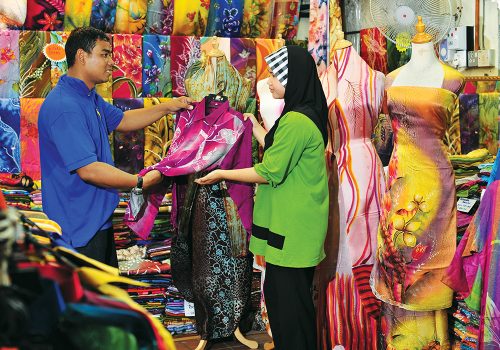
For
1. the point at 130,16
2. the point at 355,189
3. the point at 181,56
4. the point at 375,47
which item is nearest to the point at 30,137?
the point at 130,16

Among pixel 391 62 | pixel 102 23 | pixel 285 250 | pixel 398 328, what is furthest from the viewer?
pixel 391 62

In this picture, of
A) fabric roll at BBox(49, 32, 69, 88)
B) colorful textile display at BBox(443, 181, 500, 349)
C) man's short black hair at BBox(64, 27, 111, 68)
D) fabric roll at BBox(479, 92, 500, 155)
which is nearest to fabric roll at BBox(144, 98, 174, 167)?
fabric roll at BBox(49, 32, 69, 88)

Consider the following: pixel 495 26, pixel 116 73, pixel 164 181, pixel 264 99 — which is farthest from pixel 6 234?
pixel 495 26

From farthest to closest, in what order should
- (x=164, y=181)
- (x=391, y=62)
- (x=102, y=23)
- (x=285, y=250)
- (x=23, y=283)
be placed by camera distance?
(x=391, y=62) < (x=102, y=23) < (x=164, y=181) < (x=285, y=250) < (x=23, y=283)

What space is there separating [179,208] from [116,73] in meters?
1.04

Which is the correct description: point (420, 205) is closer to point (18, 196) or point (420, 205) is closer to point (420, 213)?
point (420, 213)

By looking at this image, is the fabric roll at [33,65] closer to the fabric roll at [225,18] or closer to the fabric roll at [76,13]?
the fabric roll at [76,13]

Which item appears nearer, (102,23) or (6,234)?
(6,234)

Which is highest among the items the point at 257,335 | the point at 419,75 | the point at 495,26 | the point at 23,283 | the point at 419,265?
the point at 495,26

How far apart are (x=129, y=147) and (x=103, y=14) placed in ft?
2.76

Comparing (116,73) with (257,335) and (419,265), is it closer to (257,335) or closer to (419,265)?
(257,335)

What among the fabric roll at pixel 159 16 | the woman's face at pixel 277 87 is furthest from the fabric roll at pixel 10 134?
the woman's face at pixel 277 87

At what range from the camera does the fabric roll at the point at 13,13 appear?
4.08m

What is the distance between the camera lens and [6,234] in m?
1.05
